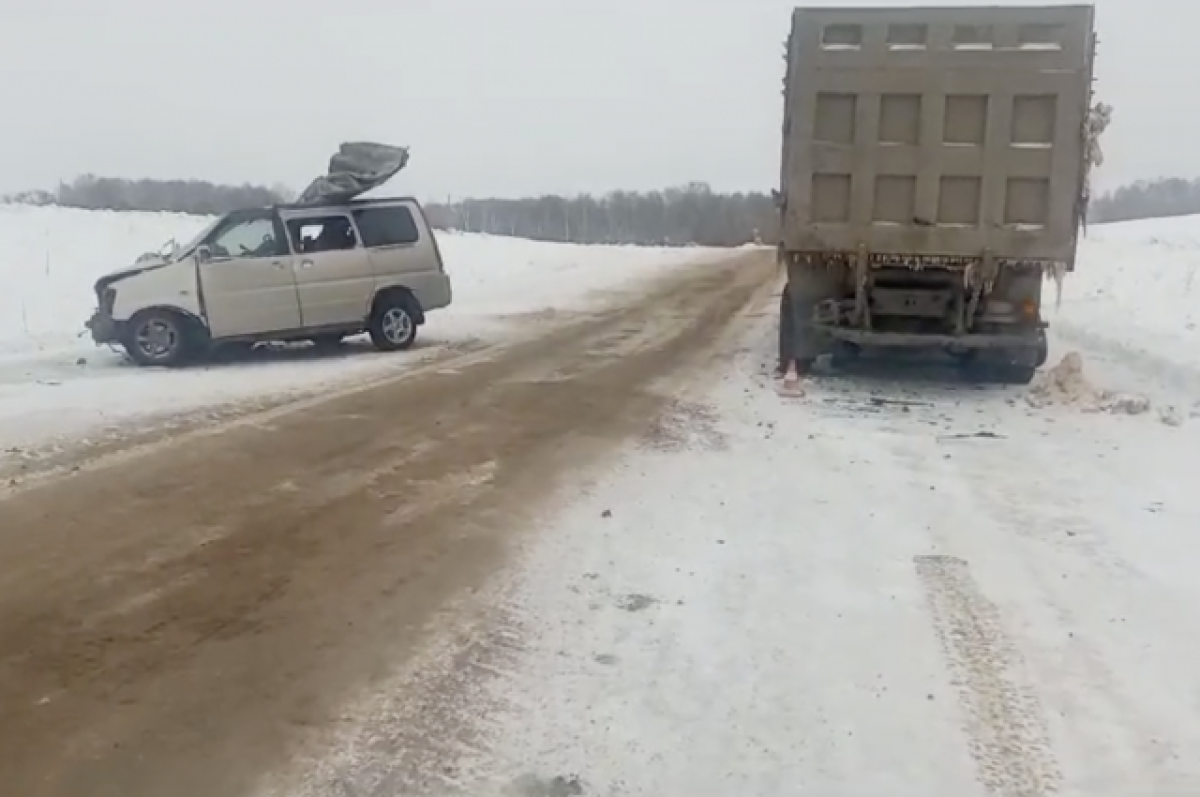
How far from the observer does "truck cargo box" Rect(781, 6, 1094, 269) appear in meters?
10.7

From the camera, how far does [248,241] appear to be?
45.3 ft

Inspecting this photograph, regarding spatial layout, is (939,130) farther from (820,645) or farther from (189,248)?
(189,248)

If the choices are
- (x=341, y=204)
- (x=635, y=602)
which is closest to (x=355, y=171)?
(x=341, y=204)

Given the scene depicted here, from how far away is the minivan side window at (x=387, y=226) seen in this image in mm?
14570

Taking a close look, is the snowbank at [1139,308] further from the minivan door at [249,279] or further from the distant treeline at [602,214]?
the distant treeline at [602,214]

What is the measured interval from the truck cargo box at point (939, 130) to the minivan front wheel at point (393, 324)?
18.5 feet

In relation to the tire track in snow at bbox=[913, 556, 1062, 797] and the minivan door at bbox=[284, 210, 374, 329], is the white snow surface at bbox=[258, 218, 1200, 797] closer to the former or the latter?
the tire track in snow at bbox=[913, 556, 1062, 797]

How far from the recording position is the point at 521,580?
5.56 metres

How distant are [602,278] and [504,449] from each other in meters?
23.8

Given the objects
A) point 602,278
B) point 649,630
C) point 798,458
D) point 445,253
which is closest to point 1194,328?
point 798,458

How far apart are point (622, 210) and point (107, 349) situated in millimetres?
112839

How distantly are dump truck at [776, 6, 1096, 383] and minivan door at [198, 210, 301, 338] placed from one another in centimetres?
614

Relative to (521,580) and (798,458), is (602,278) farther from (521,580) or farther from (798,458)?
(521,580)

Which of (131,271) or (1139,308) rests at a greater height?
(131,271)
